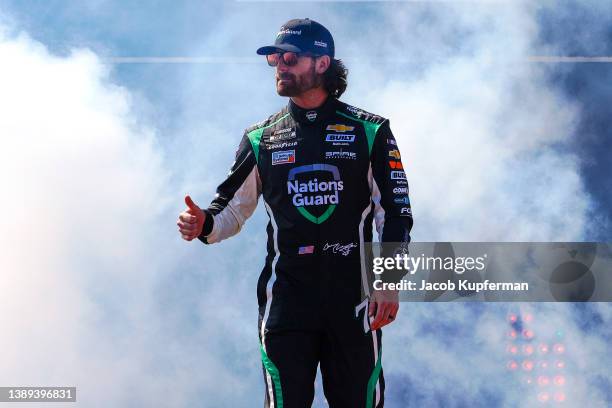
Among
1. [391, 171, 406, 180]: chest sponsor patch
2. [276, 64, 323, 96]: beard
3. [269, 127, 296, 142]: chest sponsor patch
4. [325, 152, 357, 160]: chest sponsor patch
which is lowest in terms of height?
[391, 171, 406, 180]: chest sponsor patch

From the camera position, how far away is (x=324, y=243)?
14.0ft

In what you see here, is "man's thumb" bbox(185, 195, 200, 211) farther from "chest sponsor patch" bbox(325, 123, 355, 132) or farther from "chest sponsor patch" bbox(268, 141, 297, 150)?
"chest sponsor patch" bbox(325, 123, 355, 132)

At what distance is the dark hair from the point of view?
182 inches

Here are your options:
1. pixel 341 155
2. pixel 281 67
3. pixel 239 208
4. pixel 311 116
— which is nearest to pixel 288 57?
pixel 281 67

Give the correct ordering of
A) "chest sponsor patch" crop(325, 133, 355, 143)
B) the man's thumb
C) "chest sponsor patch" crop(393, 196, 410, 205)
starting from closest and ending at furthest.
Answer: the man's thumb
"chest sponsor patch" crop(393, 196, 410, 205)
"chest sponsor patch" crop(325, 133, 355, 143)

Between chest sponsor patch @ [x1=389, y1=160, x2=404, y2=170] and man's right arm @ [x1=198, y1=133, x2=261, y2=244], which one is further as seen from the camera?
man's right arm @ [x1=198, y1=133, x2=261, y2=244]

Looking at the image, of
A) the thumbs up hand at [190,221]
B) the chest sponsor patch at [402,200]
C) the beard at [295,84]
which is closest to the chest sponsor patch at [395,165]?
the chest sponsor patch at [402,200]

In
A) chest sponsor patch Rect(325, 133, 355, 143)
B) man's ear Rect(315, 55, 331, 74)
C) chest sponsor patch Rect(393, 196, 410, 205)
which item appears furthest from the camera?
man's ear Rect(315, 55, 331, 74)

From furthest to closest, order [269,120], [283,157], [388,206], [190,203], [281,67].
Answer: [269,120], [281,67], [283,157], [388,206], [190,203]

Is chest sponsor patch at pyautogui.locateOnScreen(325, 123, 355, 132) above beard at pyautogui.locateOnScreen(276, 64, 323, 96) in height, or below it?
below

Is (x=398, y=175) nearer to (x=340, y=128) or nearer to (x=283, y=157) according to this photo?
(x=340, y=128)

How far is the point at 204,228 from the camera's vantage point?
433 cm
